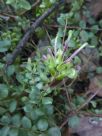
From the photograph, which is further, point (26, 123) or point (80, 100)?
point (80, 100)

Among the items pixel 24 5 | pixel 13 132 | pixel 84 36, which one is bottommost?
pixel 13 132

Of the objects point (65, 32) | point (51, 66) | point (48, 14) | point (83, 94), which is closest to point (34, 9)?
point (48, 14)

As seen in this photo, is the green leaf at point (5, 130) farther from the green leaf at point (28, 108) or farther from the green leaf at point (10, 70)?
the green leaf at point (10, 70)

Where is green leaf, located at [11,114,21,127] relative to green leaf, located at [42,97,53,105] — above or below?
below

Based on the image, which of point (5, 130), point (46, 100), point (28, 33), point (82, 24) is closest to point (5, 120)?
point (5, 130)

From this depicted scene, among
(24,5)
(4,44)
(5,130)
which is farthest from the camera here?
(24,5)

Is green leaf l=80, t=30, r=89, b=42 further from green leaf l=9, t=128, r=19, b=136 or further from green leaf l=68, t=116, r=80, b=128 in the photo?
green leaf l=9, t=128, r=19, b=136

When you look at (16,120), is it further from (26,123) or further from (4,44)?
(4,44)

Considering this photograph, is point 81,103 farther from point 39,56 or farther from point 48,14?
point 48,14

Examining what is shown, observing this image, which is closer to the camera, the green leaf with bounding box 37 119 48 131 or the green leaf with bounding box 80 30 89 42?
the green leaf with bounding box 37 119 48 131

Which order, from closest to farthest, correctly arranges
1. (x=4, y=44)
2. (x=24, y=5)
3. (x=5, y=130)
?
(x=5, y=130) < (x=4, y=44) < (x=24, y=5)

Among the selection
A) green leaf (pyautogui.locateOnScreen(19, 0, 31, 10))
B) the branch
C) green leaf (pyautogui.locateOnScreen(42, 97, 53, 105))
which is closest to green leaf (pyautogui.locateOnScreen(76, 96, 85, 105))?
green leaf (pyautogui.locateOnScreen(42, 97, 53, 105))
